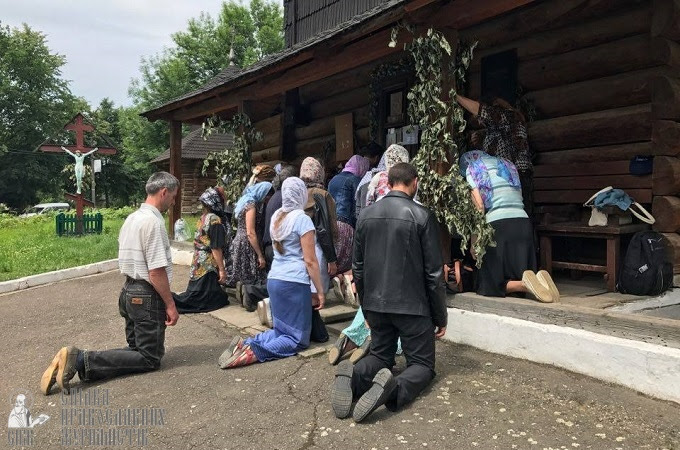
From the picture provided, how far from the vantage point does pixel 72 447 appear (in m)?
3.22

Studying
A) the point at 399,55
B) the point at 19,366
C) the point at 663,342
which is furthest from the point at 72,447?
the point at 399,55

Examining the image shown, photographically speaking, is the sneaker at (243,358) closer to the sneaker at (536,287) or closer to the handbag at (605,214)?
the sneaker at (536,287)

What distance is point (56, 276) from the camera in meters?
10.3

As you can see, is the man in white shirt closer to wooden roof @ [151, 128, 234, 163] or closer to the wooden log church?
the wooden log church

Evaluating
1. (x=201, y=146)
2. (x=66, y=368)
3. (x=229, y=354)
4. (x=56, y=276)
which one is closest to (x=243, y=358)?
(x=229, y=354)

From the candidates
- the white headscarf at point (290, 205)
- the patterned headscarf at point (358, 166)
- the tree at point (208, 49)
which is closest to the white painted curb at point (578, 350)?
the white headscarf at point (290, 205)

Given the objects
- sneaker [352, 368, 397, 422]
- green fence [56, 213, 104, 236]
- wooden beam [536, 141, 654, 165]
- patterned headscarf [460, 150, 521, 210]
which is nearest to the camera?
sneaker [352, 368, 397, 422]

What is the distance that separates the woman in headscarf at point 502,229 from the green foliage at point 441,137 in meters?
0.15

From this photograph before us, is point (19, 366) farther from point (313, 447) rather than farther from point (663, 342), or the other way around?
point (663, 342)

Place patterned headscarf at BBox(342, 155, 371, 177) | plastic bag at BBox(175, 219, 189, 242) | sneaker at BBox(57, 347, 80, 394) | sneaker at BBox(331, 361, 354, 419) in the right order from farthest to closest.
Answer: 1. plastic bag at BBox(175, 219, 189, 242)
2. patterned headscarf at BBox(342, 155, 371, 177)
3. sneaker at BBox(57, 347, 80, 394)
4. sneaker at BBox(331, 361, 354, 419)

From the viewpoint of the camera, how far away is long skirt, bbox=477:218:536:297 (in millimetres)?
4785

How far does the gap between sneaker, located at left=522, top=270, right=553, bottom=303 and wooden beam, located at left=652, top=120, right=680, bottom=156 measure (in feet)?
6.18

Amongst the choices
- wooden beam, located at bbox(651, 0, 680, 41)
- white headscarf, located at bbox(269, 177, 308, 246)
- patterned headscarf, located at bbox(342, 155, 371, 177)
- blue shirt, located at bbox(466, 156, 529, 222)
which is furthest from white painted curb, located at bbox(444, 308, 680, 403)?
wooden beam, located at bbox(651, 0, 680, 41)

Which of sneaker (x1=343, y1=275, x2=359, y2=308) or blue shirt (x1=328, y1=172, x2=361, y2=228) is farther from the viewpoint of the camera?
blue shirt (x1=328, y1=172, x2=361, y2=228)
